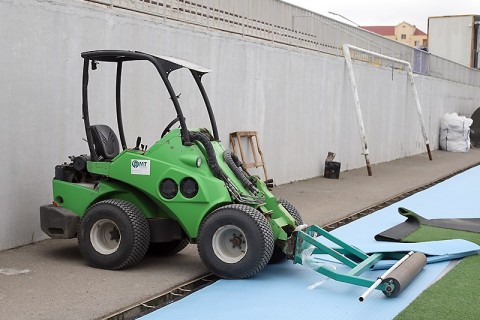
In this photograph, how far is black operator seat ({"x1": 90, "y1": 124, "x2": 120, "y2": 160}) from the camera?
7598mm

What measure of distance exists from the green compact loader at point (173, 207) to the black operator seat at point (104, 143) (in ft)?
0.49

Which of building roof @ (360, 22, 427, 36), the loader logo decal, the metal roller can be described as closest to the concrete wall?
the loader logo decal

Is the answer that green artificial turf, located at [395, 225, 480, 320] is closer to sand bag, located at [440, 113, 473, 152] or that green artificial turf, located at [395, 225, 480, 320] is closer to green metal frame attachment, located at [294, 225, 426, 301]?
green metal frame attachment, located at [294, 225, 426, 301]

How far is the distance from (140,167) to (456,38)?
3812cm

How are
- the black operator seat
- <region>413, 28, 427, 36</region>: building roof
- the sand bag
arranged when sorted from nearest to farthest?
the black operator seat → the sand bag → <region>413, 28, 427, 36</region>: building roof

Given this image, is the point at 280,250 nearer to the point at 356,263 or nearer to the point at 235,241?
the point at 235,241

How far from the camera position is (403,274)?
6.51m

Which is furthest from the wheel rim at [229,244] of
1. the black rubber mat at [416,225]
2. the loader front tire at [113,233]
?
the black rubber mat at [416,225]

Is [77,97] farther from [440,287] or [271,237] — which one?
[440,287]

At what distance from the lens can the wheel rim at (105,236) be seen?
7043 mm

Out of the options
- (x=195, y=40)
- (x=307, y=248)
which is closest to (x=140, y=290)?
(x=307, y=248)

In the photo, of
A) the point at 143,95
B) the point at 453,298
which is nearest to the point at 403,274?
the point at 453,298

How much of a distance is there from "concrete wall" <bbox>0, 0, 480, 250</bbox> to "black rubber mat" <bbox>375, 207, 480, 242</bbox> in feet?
11.3

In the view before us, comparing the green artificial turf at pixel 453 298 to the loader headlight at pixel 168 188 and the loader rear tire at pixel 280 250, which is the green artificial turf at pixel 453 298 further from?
the loader headlight at pixel 168 188
